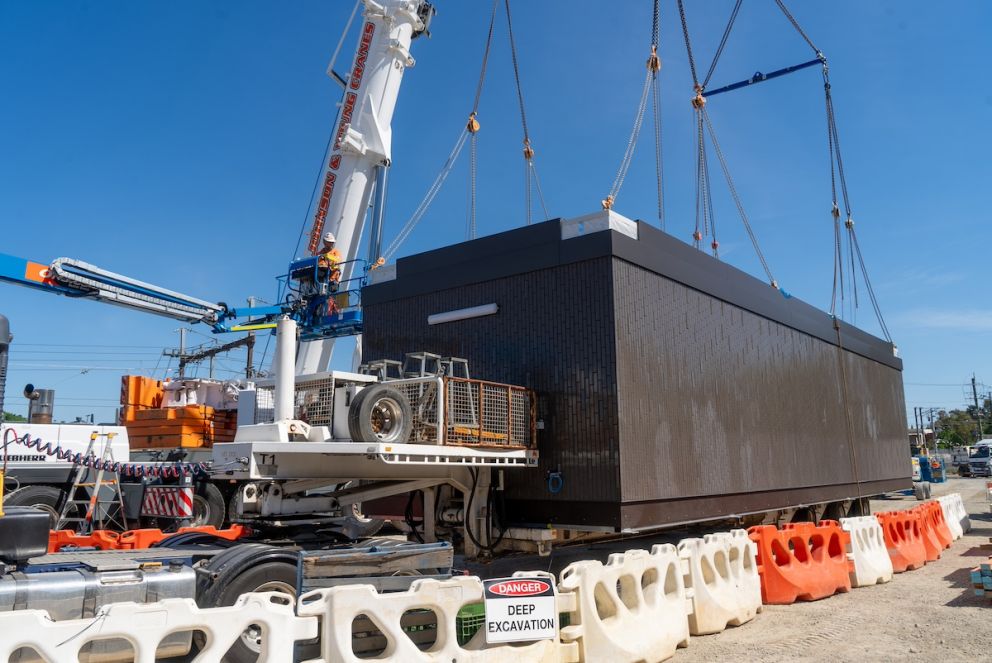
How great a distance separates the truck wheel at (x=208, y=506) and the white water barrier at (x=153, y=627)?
11.6 metres

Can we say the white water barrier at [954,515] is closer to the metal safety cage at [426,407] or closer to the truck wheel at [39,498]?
the metal safety cage at [426,407]

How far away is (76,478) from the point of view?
1452 centimetres

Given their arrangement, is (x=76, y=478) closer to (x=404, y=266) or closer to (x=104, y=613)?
(x=404, y=266)

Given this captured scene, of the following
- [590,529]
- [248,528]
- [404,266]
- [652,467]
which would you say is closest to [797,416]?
[652,467]

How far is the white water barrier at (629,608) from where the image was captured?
6676mm

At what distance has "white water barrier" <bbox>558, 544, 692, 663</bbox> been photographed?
668 cm

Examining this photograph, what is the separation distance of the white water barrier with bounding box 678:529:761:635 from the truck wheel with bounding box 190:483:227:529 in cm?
1147

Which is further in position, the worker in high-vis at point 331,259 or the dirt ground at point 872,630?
the worker in high-vis at point 331,259

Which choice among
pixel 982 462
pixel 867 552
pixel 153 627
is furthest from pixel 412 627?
pixel 982 462

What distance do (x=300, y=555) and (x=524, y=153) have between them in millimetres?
13536

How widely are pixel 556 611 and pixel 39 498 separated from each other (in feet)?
40.6

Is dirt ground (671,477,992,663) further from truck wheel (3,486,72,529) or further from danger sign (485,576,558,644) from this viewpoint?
truck wheel (3,486,72,529)

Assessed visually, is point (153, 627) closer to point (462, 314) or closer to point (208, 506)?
point (462, 314)

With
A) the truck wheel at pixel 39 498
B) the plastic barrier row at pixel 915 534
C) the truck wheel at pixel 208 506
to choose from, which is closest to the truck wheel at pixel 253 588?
the truck wheel at pixel 39 498
